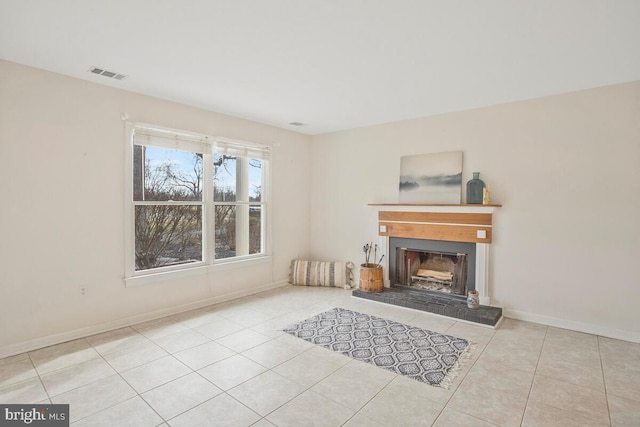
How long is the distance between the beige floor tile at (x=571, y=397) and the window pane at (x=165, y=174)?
4.01 m

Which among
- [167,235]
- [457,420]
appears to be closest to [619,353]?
[457,420]

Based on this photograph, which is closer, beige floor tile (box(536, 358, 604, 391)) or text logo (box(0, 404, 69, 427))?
text logo (box(0, 404, 69, 427))

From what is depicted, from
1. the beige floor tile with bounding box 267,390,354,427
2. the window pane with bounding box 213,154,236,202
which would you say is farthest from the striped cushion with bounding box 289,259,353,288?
the beige floor tile with bounding box 267,390,354,427

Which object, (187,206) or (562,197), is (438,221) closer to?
(562,197)

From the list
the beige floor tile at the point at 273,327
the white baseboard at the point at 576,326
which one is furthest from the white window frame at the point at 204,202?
the white baseboard at the point at 576,326

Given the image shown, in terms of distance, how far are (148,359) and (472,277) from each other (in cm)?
369

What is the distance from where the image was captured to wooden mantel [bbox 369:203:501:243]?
395cm

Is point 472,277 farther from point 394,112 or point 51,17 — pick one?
point 51,17

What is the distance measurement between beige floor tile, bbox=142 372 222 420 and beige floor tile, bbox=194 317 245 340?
802mm

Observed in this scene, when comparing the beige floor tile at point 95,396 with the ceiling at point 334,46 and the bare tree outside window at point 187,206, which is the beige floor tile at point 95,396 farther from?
the ceiling at point 334,46

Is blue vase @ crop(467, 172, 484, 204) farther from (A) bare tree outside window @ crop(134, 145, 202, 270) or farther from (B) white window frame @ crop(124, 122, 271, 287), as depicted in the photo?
(A) bare tree outside window @ crop(134, 145, 202, 270)

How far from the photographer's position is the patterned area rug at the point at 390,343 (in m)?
2.64

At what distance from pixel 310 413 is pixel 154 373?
4.39ft

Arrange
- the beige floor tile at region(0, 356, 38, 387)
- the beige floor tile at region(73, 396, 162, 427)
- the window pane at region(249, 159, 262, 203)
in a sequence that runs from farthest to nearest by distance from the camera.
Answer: the window pane at region(249, 159, 262, 203)
the beige floor tile at region(0, 356, 38, 387)
the beige floor tile at region(73, 396, 162, 427)
